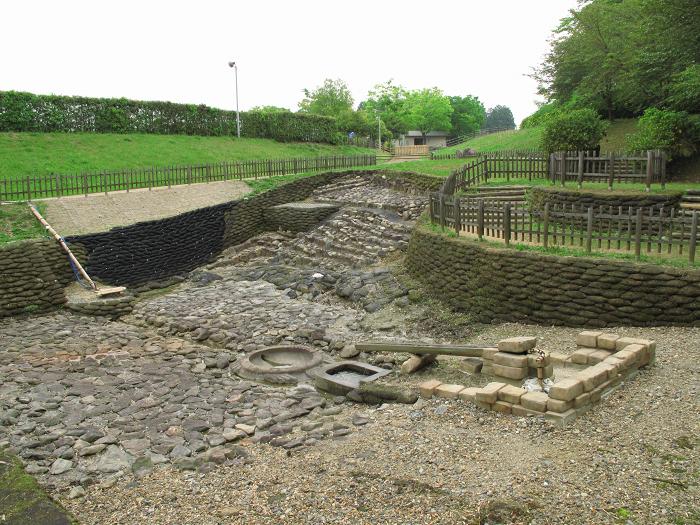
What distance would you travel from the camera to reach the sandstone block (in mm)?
8438

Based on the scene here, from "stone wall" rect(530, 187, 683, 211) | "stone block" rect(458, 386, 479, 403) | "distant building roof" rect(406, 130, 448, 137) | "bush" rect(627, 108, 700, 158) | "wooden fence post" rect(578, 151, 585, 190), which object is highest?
"distant building roof" rect(406, 130, 448, 137)

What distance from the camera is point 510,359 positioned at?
28.0 ft

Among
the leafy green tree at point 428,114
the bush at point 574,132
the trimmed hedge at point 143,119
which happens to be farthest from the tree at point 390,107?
the bush at point 574,132

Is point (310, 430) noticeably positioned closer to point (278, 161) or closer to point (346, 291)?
point (346, 291)

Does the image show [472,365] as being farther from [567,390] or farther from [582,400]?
[567,390]

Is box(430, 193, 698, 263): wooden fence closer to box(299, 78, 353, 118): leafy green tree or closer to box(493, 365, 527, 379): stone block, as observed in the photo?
box(493, 365, 527, 379): stone block

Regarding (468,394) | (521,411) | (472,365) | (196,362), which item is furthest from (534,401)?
(196,362)

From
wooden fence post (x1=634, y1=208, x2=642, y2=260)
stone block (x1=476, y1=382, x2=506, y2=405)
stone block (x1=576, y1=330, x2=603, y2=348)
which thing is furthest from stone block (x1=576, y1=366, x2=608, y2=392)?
wooden fence post (x1=634, y1=208, x2=642, y2=260)

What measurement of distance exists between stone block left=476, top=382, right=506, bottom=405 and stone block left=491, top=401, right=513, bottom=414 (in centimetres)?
6

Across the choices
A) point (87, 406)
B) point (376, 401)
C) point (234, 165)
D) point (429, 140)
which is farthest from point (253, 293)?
point (429, 140)

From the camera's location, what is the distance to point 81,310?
15.7 metres

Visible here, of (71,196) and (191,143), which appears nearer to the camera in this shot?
(71,196)

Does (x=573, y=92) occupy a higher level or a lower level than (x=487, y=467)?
higher

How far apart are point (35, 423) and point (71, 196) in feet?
47.0
